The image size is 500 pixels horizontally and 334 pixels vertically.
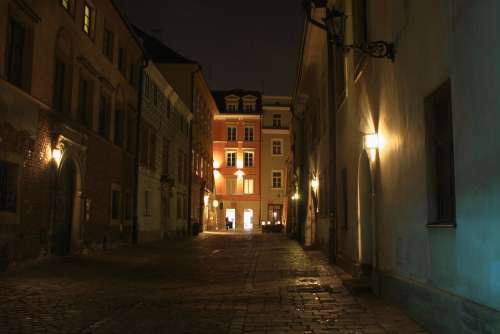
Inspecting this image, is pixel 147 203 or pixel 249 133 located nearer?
pixel 147 203

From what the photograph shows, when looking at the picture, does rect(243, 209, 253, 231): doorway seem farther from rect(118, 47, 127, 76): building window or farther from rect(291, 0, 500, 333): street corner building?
rect(291, 0, 500, 333): street corner building

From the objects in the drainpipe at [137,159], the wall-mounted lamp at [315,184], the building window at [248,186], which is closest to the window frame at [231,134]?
the building window at [248,186]

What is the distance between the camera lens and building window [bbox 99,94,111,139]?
73.8 feet

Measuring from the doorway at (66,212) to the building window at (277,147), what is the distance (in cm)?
5069

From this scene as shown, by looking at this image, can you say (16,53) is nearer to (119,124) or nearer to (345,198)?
(345,198)

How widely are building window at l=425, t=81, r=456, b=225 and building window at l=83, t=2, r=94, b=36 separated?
616 inches

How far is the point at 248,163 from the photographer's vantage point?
225ft

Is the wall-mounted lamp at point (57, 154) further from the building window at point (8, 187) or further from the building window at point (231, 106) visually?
the building window at point (231, 106)

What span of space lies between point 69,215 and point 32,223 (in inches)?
147

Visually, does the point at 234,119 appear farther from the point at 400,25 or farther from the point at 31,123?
the point at 400,25

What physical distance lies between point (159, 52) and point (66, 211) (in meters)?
28.1

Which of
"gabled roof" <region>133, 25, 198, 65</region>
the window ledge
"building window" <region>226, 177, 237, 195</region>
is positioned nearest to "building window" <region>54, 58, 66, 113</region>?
the window ledge

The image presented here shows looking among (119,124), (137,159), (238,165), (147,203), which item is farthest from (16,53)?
(238,165)

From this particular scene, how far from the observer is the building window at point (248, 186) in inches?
2682
